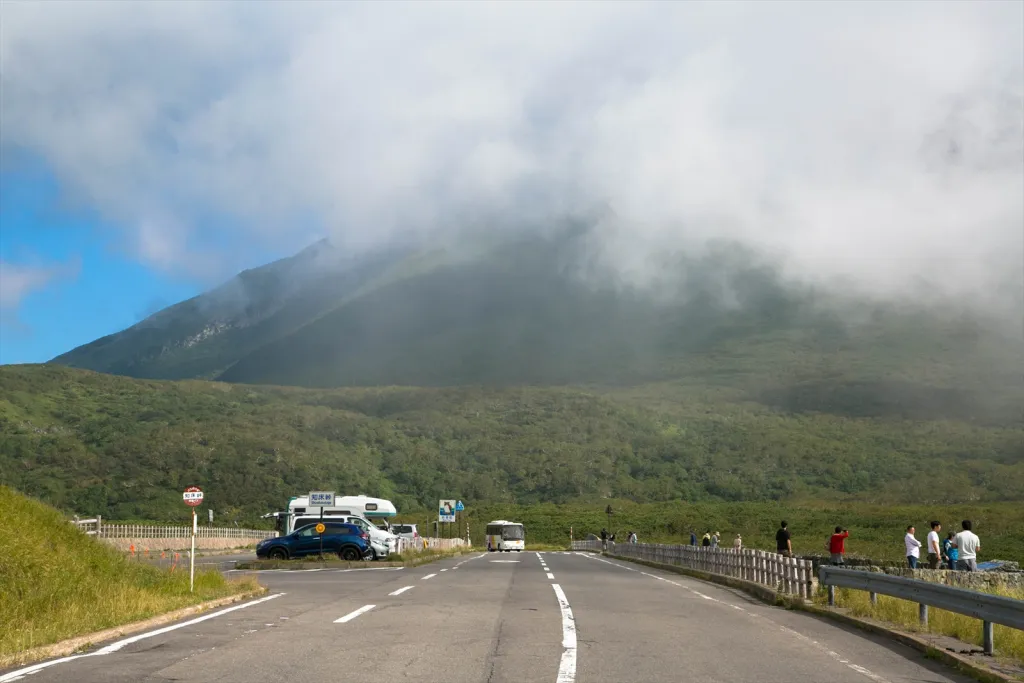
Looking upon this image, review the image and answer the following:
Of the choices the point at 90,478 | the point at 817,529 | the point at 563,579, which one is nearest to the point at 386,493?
the point at 90,478

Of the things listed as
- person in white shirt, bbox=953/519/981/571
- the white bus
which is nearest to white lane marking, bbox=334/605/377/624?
person in white shirt, bbox=953/519/981/571

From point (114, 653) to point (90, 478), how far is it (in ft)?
401

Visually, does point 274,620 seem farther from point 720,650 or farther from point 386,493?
point 386,493

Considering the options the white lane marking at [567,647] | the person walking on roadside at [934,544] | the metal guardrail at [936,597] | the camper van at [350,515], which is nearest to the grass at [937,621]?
the metal guardrail at [936,597]

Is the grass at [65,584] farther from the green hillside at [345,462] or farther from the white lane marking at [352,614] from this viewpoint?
the green hillside at [345,462]

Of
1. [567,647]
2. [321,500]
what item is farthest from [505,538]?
[567,647]

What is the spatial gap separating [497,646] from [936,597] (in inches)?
245

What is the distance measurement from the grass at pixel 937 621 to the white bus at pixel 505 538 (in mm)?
63730

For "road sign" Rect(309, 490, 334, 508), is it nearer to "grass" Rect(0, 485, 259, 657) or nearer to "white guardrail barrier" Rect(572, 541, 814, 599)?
"white guardrail barrier" Rect(572, 541, 814, 599)

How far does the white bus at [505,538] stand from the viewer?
8281cm

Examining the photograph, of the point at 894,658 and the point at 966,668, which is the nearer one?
the point at 966,668

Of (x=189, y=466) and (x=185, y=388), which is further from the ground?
(x=185, y=388)

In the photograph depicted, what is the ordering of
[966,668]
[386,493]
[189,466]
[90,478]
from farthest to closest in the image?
[386,493] < [189,466] < [90,478] < [966,668]

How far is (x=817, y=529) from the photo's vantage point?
368 feet
